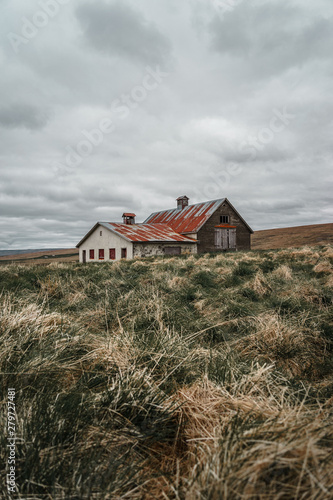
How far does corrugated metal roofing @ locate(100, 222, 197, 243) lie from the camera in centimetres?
2591

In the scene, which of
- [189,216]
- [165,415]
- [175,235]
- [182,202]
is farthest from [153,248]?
[165,415]

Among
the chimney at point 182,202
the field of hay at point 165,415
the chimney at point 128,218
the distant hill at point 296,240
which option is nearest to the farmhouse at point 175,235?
the chimney at point 128,218

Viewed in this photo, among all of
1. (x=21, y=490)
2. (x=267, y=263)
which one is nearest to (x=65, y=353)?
(x=21, y=490)

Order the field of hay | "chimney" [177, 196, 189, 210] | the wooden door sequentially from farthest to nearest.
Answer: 1. "chimney" [177, 196, 189, 210]
2. the wooden door
3. the field of hay

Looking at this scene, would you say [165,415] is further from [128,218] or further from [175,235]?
[128,218]

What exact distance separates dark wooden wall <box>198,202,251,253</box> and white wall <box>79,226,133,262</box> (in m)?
7.19

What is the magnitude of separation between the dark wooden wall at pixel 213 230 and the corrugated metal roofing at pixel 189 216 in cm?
53

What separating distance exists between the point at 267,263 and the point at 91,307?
6.13m

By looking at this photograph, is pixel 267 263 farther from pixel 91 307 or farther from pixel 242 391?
pixel 242 391

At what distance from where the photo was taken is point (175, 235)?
28609 millimetres

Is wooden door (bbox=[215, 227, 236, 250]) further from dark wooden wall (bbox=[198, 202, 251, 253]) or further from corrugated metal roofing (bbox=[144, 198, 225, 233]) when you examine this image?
corrugated metal roofing (bbox=[144, 198, 225, 233])

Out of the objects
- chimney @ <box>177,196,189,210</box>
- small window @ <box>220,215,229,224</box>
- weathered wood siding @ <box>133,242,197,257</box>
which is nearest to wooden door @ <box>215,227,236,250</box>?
small window @ <box>220,215,229,224</box>

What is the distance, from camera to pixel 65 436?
1489mm

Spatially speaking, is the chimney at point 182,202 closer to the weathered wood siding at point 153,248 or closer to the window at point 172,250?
the weathered wood siding at point 153,248
